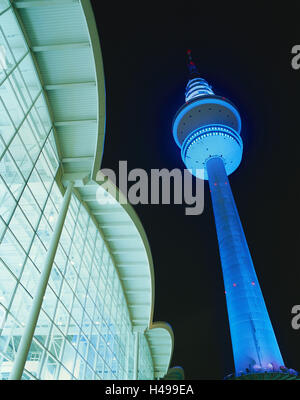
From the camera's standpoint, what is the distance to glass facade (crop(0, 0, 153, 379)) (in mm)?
13375

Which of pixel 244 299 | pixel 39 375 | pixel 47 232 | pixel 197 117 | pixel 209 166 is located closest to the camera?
pixel 39 375

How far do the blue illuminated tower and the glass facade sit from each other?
10570 millimetres

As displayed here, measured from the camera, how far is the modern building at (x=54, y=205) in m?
13.5

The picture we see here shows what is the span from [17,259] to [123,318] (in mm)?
16715

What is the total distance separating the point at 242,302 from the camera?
87.6ft

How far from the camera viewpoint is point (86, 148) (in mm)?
18953

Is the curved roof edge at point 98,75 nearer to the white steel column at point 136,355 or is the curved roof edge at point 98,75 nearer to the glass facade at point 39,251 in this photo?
the glass facade at point 39,251

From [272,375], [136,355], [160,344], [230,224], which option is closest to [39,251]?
[272,375]

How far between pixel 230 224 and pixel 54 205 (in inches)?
769

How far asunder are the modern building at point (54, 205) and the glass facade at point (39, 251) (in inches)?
2.4

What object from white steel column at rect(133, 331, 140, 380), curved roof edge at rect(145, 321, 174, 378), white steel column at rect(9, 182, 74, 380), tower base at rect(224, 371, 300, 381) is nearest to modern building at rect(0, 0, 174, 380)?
white steel column at rect(9, 182, 74, 380)
